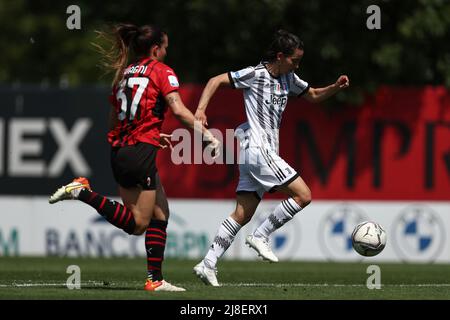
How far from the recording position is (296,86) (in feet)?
36.1

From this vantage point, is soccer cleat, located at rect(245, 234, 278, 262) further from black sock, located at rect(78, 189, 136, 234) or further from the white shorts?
black sock, located at rect(78, 189, 136, 234)

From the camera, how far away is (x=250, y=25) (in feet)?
69.2

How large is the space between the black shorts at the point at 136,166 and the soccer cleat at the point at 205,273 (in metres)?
1.04

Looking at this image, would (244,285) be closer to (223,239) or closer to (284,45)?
(223,239)

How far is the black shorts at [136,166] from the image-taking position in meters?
9.45

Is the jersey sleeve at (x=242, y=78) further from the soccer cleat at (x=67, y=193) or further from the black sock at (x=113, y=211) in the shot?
the soccer cleat at (x=67, y=193)

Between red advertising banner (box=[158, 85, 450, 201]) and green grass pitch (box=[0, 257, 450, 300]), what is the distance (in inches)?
128

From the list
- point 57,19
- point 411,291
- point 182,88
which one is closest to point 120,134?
point 411,291

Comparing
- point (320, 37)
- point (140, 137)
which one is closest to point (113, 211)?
point (140, 137)

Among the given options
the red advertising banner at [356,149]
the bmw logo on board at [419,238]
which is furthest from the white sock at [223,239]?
the bmw logo on board at [419,238]

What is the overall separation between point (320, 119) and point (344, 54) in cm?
171

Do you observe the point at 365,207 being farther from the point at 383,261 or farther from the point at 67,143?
the point at 67,143

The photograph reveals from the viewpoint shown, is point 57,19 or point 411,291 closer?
point 411,291

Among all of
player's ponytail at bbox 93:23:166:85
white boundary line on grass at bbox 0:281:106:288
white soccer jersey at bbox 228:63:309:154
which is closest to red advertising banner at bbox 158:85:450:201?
white soccer jersey at bbox 228:63:309:154
